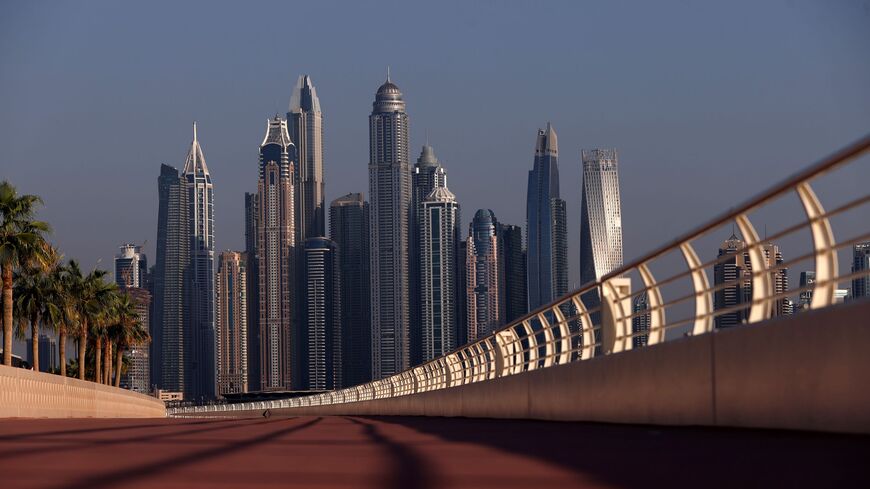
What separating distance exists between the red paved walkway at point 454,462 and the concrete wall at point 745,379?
0.89 ft

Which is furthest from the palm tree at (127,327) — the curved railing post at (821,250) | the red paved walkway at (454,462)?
the curved railing post at (821,250)


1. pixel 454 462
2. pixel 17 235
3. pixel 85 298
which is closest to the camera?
pixel 454 462

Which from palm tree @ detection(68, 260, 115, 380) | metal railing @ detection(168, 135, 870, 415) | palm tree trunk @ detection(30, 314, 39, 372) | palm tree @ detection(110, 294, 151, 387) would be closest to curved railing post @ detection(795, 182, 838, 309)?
metal railing @ detection(168, 135, 870, 415)

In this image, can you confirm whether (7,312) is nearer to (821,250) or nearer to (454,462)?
(821,250)

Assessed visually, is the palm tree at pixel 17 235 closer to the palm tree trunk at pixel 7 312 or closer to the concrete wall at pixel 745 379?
the palm tree trunk at pixel 7 312

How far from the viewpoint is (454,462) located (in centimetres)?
822

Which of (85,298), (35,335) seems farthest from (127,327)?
(35,335)

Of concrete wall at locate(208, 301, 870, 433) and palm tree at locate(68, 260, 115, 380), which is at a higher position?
palm tree at locate(68, 260, 115, 380)

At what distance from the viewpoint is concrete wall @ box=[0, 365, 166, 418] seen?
3638cm

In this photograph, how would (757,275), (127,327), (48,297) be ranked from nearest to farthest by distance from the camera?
1. (757,275)
2. (48,297)
3. (127,327)

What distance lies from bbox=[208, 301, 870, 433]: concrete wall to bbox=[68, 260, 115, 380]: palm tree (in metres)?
70.9

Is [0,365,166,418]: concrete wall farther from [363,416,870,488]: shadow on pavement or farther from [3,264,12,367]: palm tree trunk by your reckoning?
[363,416,870,488]: shadow on pavement

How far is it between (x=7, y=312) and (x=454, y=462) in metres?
53.0

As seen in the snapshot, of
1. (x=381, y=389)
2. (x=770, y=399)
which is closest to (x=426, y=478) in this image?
(x=770, y=399)
